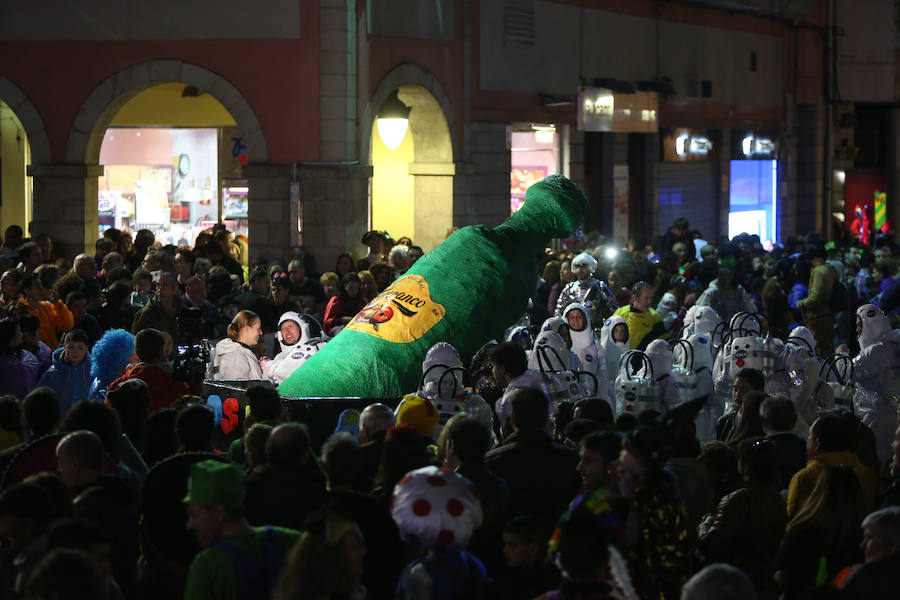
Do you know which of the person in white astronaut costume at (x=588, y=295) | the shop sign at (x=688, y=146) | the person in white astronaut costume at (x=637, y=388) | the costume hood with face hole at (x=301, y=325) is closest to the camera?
the person in white astronaut costume at (x=637, y=388)

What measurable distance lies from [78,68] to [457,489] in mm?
14670

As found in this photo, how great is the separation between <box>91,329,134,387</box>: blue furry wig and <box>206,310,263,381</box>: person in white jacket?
0.76 meters

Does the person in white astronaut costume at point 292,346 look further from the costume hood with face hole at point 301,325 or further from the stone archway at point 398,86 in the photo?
the stone archway at point 398,86

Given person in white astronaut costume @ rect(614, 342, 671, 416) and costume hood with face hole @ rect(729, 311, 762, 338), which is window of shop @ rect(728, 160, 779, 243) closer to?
costume hood with face hole @ rect(729, 311, 762, 338)

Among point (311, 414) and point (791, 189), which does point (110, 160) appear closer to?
point (311, 414)

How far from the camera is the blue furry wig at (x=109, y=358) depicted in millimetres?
9906

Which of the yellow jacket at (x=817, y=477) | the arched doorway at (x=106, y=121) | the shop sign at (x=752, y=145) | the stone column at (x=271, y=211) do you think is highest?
the shop sign at (x=752, y=145)

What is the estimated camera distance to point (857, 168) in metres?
37.7

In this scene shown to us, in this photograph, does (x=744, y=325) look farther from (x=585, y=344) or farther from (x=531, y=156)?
(x=531, y=156)

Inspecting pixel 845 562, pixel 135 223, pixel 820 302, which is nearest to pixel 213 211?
pixel 135 223

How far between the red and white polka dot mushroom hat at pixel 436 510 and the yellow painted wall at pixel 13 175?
17.6 meters

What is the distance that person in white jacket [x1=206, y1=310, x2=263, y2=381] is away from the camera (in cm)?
1048

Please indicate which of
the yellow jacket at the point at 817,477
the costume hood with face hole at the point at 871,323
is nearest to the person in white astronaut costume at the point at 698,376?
the costume hood with face hole at the point at 871,323

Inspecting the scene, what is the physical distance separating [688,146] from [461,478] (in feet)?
81.8
